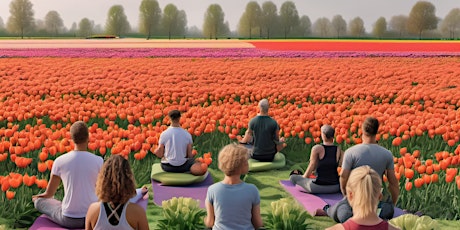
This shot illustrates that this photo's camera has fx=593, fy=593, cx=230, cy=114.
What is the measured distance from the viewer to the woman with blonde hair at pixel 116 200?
4.38m

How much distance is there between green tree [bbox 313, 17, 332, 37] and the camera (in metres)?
159

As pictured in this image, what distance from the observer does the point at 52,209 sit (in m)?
6.34

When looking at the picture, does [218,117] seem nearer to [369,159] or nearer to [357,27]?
[369,159]


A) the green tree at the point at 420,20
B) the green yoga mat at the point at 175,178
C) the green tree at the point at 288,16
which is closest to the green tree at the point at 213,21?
the green tree at the point at 288,16

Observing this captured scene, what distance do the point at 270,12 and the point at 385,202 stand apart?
408ft

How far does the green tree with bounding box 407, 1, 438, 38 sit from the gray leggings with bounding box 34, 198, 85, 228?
367 ft

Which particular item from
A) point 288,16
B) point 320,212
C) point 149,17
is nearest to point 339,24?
point 288,16

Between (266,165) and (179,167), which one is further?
(266,165)

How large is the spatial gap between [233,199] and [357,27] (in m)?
137

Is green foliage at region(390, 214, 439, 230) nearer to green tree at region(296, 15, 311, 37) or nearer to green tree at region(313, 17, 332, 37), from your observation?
green tree at region(296, 15, 311, 37)

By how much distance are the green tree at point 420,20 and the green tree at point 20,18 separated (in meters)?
71.3

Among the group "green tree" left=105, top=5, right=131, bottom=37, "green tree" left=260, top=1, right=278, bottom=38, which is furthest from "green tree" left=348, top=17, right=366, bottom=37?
"green tree" left=105, top=5, right=131, bottom=37

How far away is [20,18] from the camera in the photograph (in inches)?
4299

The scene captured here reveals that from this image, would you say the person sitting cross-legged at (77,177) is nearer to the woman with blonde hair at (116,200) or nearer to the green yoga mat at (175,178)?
the woman with blonde hair at (116,200)
